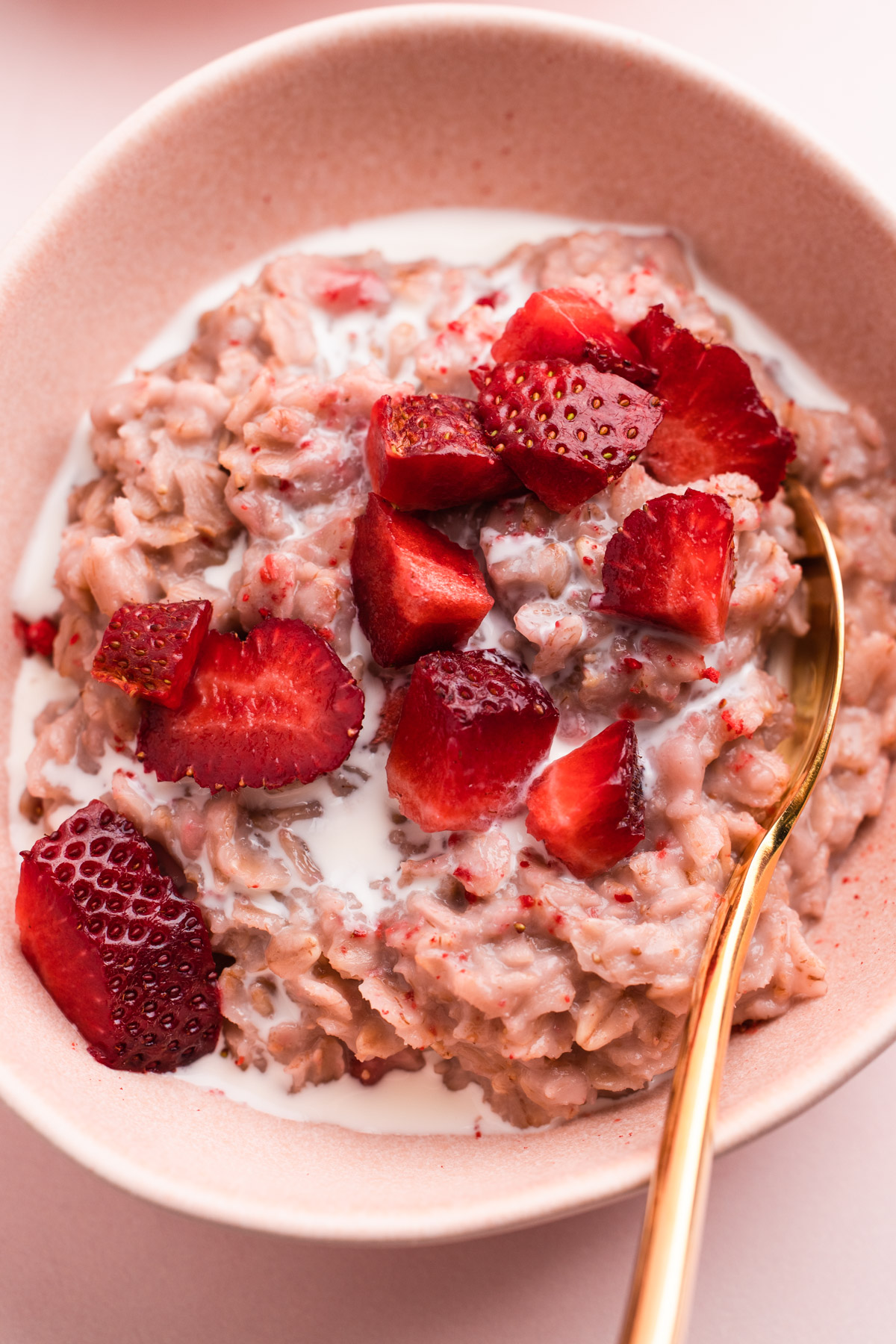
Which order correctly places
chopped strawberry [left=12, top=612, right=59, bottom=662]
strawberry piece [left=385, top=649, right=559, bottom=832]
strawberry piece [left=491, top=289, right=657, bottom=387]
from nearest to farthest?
1. strawberry piece [left=385, top=649, right=559, bottom=832]
2. strawberry piece [left=491, top=289, right=657, bottom=387]
3. chopped strawberry [left=12, top=612, right=59, bottom=662]


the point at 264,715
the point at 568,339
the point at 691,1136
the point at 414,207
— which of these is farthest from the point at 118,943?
the point at 414,207

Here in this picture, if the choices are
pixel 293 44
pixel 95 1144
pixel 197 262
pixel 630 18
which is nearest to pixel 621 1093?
pixel 95 1144

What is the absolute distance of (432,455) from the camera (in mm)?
1629

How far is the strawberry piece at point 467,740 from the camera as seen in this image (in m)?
1.56

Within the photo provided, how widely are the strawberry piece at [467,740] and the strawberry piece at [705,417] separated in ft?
1.54

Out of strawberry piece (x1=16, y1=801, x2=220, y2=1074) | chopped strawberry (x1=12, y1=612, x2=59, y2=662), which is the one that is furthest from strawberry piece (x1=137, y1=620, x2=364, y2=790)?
chopped strawberry (x1=12, y1=612, x2=59, y2=662)

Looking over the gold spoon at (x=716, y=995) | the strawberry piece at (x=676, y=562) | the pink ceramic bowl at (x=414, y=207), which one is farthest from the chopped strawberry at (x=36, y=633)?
the gold spoon at (x=716, y=995)

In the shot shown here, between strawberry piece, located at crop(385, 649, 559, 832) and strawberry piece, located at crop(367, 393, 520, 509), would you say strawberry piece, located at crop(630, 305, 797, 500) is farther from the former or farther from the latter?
strawberry piece, located at crop(385, 649, 559, 832)

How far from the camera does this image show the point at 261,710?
166 cm

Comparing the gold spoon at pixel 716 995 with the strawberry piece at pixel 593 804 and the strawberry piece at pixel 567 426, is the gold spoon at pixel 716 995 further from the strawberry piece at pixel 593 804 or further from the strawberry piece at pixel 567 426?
the strawberry piece at pixel 567 426

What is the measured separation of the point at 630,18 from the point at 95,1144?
243 centimetres

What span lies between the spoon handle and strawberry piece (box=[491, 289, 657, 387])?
79cm

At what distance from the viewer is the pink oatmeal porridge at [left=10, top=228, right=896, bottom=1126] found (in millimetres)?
1618

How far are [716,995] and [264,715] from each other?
76 cm
